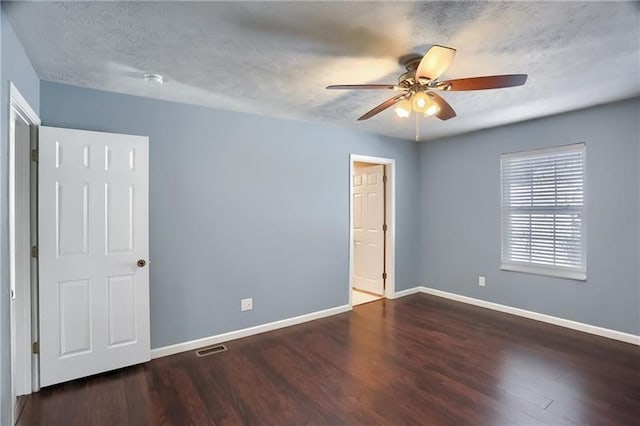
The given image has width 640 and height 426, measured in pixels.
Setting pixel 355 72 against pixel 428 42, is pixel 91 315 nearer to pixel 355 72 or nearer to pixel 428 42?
pixel 355 72

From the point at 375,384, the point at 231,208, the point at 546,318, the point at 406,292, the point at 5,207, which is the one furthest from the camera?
the point at 406,292

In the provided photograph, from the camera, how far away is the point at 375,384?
252 centimetres

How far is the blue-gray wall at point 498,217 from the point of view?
3254mm

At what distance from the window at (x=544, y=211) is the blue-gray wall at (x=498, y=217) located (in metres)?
0.09

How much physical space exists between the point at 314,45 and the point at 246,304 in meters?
2.65

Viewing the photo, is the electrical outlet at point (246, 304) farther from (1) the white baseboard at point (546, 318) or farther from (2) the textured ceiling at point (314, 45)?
(1) the white baseboard at point (546, 318)

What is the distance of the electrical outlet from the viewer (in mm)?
3518

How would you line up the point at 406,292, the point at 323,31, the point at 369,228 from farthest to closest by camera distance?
the point at 369,228 < the point at 406,292 < the point at 323,31

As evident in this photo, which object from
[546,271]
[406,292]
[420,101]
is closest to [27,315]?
[420,101]

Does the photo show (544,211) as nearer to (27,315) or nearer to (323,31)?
(323,31)

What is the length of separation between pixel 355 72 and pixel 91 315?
285cm

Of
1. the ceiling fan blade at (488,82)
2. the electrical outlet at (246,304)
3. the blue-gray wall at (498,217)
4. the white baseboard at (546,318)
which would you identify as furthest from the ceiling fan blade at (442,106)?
the white baseboard at (546,318)

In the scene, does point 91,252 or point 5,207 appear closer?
point 5,207

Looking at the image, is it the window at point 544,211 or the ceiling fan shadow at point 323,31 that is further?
the window at point 544,211
